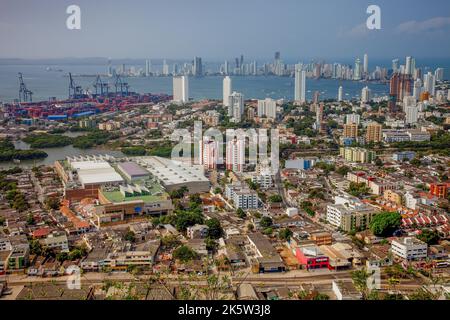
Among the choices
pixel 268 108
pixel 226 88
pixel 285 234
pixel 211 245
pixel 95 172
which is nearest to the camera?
pixel 211 245

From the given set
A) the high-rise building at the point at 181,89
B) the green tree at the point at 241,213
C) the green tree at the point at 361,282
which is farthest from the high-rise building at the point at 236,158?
the high-rise building at the point at 181,89

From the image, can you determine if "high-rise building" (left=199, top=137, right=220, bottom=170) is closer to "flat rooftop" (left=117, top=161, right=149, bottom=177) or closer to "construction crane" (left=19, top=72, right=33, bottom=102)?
"flat rooftop" (left=117, top=161, right=149, bottom=177)

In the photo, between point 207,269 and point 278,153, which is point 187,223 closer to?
point 207,269

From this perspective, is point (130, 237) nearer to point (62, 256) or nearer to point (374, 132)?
point (62, 256)

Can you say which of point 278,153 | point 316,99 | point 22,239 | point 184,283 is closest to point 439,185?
point 278,153

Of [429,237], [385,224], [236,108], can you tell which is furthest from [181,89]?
[429,237]
